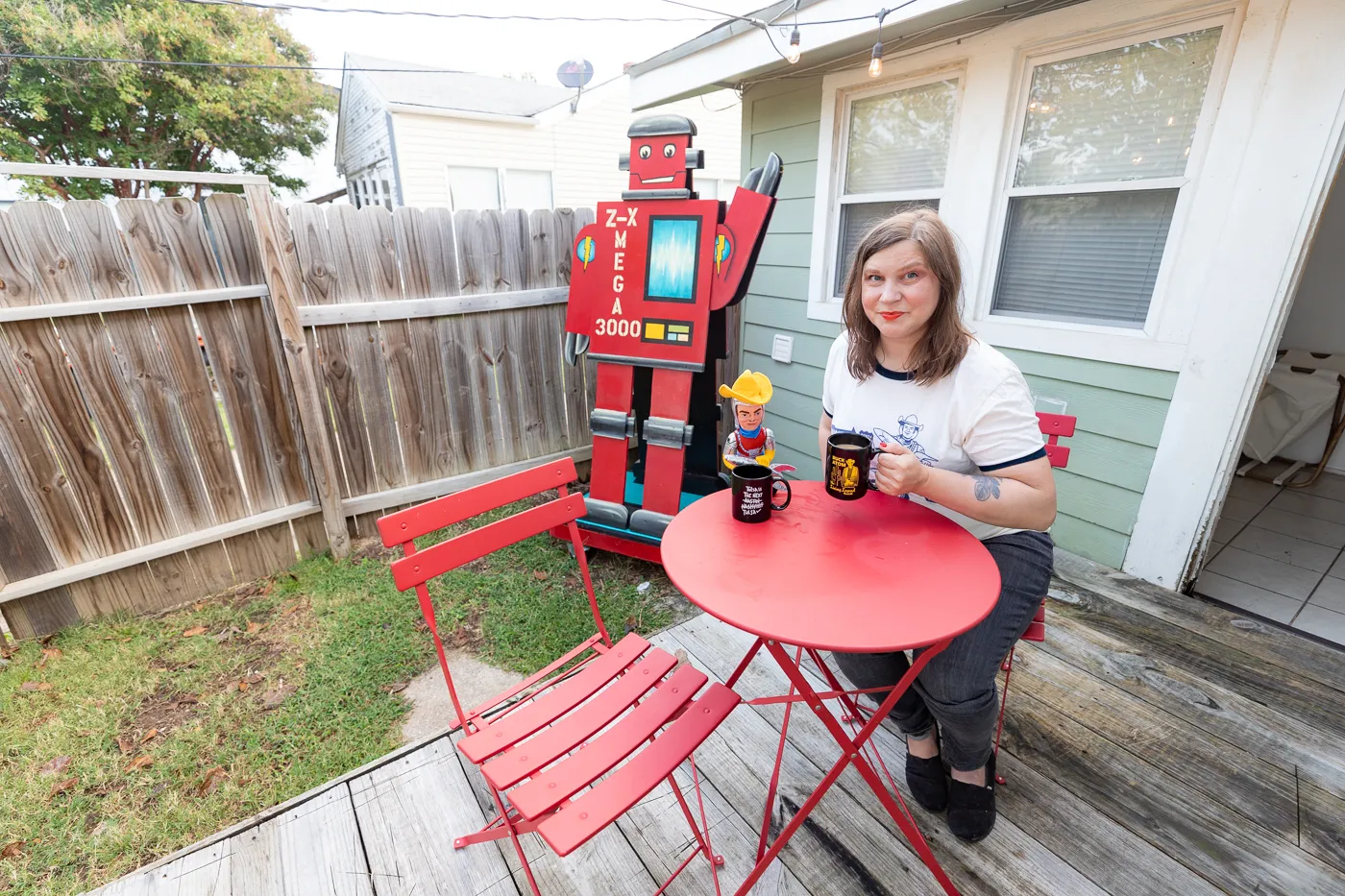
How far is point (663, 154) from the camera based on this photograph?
8.19ft

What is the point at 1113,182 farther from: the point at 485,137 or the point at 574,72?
the point at 485,137

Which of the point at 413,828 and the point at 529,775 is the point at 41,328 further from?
the point at 529,775

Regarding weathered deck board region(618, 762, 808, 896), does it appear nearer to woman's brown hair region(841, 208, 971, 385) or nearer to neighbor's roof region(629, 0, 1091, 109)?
woman's brown hair region(841, 208, 971, 385)

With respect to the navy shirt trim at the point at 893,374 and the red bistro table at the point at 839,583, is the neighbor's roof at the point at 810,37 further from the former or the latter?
the red bistro table at the point at 839,583

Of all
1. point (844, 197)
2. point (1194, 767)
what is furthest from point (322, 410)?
point (1194, 767)

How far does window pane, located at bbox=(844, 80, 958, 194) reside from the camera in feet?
9.31

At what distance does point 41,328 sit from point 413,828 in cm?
240

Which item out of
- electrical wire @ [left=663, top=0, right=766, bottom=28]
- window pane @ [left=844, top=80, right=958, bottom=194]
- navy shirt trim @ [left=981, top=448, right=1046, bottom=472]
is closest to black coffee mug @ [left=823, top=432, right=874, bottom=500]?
navy shirt trim @ [left=981, top=448, right=1046, bottom=472]

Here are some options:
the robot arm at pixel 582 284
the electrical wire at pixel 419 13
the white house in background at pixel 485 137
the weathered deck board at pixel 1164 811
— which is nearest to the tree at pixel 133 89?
the white house in background at pixel 485 137

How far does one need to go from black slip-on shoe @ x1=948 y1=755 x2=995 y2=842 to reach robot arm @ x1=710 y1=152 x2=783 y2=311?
1.88 metres

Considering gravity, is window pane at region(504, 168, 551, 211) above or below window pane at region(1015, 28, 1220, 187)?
above

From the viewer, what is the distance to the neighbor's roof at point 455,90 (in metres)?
9.34

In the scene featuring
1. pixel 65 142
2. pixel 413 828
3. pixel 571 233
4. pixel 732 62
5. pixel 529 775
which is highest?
pixel 65 142

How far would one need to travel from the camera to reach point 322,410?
2.94m
